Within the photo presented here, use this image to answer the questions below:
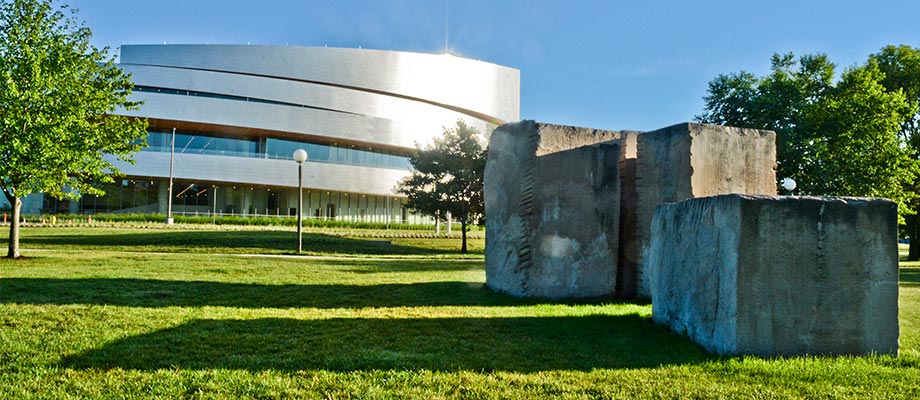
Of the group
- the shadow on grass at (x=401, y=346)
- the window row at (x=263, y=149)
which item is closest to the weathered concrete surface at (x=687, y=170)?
the shadow on grass at (x=401, y=346)

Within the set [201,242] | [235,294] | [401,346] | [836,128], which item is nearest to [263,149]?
[201,242]

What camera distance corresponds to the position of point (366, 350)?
17.4 feet

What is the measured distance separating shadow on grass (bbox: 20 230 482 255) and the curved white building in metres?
20.5

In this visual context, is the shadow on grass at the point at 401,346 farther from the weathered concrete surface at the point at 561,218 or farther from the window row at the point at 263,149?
the window row at the point at 263,149

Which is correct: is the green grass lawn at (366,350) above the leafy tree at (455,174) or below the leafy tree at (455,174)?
below

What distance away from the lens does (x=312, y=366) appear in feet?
15.5

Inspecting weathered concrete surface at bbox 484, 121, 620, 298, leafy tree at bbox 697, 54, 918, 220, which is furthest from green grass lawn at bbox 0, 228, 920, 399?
leafy tree at bbox 697, 54, 918, 220

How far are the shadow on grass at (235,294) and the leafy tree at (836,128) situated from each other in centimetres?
2073

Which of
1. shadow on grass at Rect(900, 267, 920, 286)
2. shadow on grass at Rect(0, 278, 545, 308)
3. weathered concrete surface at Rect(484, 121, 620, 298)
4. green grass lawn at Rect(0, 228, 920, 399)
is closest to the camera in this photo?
green grass lawn at Rect(0, 228, 920, 399)

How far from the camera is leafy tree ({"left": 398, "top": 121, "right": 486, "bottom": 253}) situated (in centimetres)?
2891

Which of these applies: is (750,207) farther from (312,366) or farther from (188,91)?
(188,91)

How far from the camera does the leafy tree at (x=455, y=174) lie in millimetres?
28906

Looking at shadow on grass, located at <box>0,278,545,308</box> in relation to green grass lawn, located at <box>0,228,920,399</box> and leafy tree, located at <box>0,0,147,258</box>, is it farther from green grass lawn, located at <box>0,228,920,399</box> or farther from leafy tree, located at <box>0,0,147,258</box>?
leafy tree, located at <box>0,0,147,258</box>

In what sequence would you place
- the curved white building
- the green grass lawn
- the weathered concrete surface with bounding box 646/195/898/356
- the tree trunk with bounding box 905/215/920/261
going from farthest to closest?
the curved white building < the tree trunk with bounding box 905/215/920/261 < the weathered concrete surface with bounding box 646/195/898/356 < the green grass lawn
